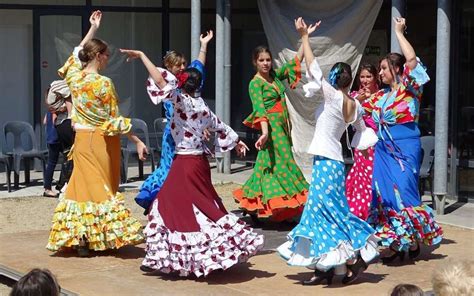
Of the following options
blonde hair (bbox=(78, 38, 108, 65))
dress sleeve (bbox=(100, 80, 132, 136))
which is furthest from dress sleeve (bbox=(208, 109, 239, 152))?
blonde hair (bbox=(78, 38, 108, 65))

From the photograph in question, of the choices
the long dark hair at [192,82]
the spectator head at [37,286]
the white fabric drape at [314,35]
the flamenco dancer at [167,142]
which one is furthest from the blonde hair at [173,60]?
the spectator head at [37,286]

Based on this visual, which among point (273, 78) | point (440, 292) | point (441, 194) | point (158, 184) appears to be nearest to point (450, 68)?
point (441, 194)

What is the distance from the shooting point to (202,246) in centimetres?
790

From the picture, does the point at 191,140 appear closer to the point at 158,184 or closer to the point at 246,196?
the point at 158,184

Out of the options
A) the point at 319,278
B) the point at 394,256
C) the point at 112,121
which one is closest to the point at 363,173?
the point at 394,256

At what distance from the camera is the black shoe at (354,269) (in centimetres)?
789

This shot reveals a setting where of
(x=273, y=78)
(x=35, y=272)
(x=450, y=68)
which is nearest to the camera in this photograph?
(x=35, y=272)

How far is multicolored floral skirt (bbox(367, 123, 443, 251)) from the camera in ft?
28.0

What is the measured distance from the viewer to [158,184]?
30.8 feet

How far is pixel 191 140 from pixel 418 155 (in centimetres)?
192

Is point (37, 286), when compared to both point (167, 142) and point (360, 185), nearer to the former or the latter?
point (360, 185)

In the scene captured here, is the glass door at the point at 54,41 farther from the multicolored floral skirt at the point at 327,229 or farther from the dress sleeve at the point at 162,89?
the multicolored floral skirt at the point at 327,229

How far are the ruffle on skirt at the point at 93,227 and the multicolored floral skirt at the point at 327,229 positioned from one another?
1.53 meters

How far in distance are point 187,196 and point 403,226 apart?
1.73m
